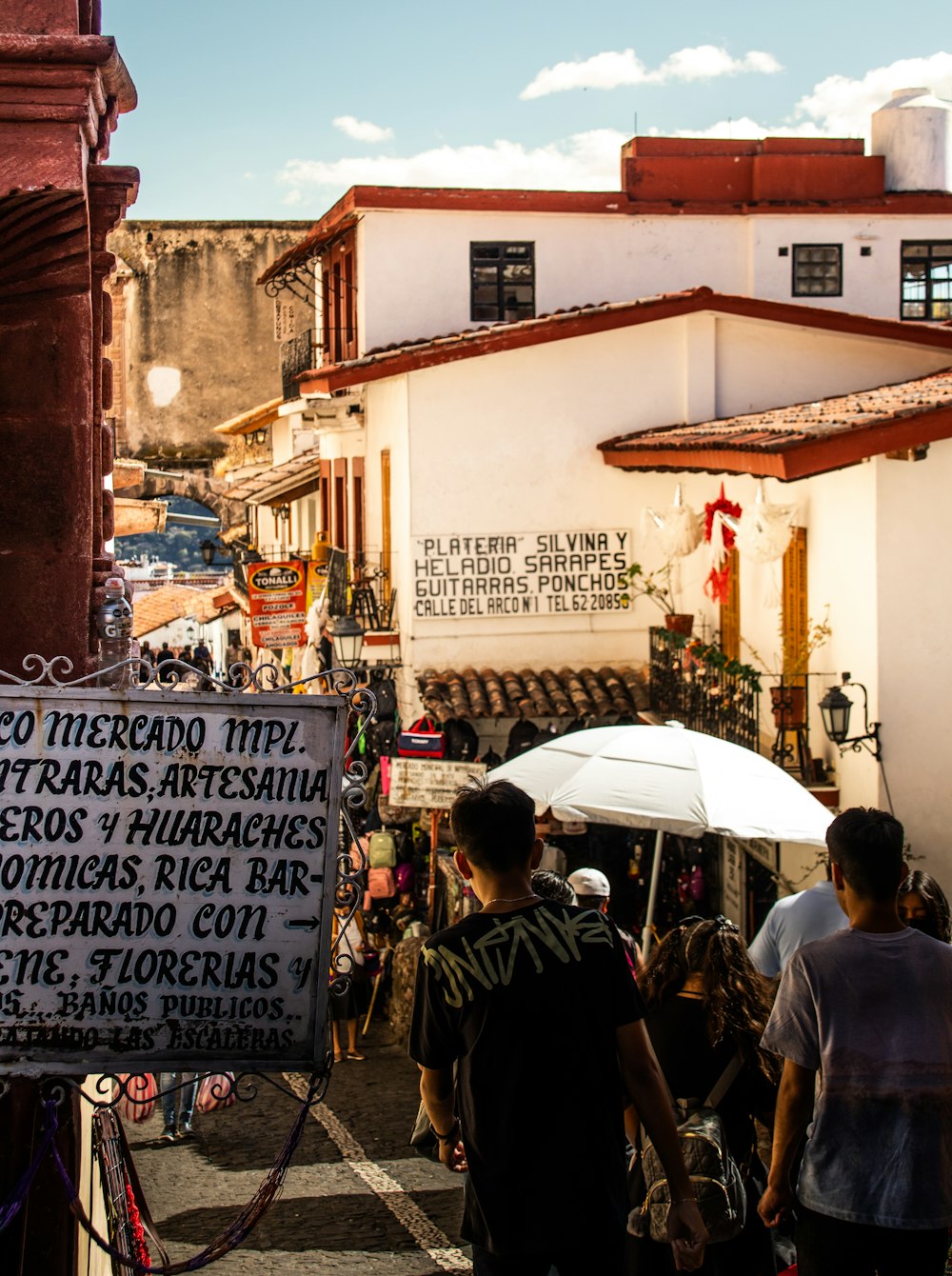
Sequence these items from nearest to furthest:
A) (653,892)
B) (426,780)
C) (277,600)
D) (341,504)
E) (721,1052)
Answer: (721,1052) → (653,892) → (426,780) → (277,600) → (341,504)

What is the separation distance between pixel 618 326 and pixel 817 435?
6975 mm

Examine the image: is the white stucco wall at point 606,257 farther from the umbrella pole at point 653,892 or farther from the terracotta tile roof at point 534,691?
the umbrella pole at point 653,892

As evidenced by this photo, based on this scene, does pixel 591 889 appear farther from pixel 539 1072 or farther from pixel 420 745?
pixel 420 745

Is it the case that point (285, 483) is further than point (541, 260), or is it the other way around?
point (285, 483)

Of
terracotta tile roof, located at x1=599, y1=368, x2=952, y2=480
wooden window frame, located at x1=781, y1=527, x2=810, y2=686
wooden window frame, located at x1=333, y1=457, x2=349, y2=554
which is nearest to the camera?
terracotta tile roof, located at x1=599, y1=368, x2=952, y2=480

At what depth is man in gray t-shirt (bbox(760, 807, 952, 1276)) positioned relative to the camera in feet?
14.0

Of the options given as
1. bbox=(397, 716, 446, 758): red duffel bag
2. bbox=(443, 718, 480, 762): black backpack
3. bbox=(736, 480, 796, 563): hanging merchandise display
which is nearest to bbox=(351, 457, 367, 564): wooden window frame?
bbox=(443, 718, 480, 762): black backpack

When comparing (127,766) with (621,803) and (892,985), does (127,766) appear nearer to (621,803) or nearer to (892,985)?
(892,985)

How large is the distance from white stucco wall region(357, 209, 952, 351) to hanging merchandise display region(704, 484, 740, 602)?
308 inches

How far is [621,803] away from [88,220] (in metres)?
5.10

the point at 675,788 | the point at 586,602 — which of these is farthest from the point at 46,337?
the point at 586,602

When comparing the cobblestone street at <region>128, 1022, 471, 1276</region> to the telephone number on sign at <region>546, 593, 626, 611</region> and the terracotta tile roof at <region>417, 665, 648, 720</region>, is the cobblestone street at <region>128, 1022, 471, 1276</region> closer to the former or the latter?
the terracotta tile roof at <region>417, 665, 648, 720</region>

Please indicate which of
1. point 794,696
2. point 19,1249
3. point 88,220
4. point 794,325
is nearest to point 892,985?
point 19,1249

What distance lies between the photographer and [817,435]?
39.7 feet
